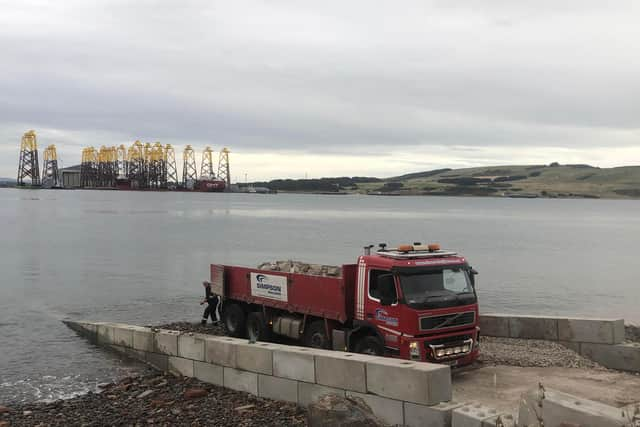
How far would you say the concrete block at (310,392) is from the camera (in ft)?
37.4

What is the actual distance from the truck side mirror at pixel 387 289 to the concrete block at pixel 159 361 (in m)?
6.44

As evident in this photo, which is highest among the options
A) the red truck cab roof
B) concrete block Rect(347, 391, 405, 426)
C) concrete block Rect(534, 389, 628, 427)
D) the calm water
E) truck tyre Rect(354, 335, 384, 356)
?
the red truck cab roof

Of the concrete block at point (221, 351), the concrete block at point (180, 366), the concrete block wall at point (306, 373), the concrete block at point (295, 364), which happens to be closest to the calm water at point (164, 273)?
the concrete block at point (180, 366)

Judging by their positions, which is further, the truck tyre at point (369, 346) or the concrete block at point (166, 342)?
the concrete block at point (166, 342)

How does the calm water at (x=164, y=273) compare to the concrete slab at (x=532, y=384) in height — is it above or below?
below

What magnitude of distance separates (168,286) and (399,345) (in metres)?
25.3

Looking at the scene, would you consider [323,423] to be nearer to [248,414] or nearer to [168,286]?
[248,414]

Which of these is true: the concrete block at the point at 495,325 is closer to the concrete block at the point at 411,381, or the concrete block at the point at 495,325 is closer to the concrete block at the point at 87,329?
the concrete block at the point at 411,381

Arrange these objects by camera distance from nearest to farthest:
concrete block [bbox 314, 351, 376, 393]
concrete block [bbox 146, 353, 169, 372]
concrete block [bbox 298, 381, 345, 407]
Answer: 1. concrete block [bbox 314, 351, 376, 393]
2. concrete block [bbox 298, 381, 345, 407]
3. concrete block [bbox 146, 353, 169, 372]

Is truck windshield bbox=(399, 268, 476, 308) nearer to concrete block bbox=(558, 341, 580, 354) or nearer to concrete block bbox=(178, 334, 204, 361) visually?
concrete block bbox=(558, 341, 580, 354)

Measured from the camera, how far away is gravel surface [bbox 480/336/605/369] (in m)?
13.5

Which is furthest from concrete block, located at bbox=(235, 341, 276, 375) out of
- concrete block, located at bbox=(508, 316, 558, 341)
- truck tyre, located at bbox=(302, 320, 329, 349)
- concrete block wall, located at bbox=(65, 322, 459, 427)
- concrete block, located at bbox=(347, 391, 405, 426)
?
concrete block, located at bbox=(508, 316, 558, 341)

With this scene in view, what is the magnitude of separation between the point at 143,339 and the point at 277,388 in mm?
5836

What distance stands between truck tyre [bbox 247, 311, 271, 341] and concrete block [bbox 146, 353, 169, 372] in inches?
87.9
